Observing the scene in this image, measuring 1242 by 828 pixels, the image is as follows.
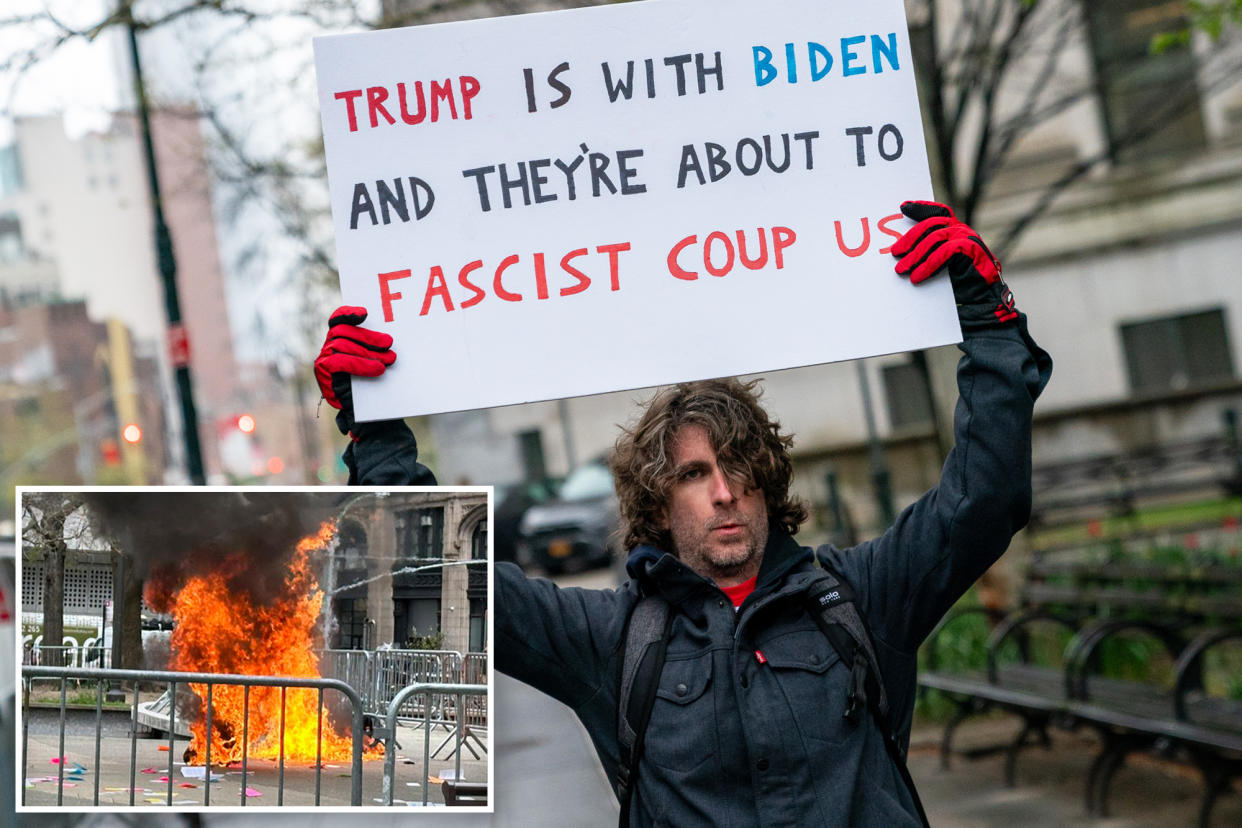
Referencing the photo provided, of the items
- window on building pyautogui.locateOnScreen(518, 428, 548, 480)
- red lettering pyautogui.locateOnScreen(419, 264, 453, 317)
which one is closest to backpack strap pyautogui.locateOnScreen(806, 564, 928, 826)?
red lettering pyautogui.locateOnScreen(419, 264, 453, 317)

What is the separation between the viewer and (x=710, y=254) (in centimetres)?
308

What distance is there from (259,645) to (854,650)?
1131 millimetres

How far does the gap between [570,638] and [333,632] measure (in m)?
0.47

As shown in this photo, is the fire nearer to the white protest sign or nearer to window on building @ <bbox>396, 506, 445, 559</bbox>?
window on building @ <bbox>396, 506, 445, 559</bbox>

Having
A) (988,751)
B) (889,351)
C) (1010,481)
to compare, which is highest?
(889,351)

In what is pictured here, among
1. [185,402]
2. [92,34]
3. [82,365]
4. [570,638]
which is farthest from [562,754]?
[82,365]

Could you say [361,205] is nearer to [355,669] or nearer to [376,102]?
[376,102]

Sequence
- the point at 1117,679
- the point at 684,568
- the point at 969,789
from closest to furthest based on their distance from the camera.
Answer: the point at 684,568 < the point at 969,789 < the point at 1117,679

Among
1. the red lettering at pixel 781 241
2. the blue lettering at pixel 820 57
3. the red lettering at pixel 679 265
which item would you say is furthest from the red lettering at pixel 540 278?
the blue lettering at pixel 820 57

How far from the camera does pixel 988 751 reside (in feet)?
26.1

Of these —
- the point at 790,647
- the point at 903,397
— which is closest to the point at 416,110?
the point at 790,647

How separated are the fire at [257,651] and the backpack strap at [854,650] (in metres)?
0.89

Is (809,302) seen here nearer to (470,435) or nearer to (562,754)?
Result: (562,754)

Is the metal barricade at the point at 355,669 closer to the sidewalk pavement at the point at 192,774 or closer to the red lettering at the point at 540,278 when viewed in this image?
the sidewalk pavement at the point at 192,774
